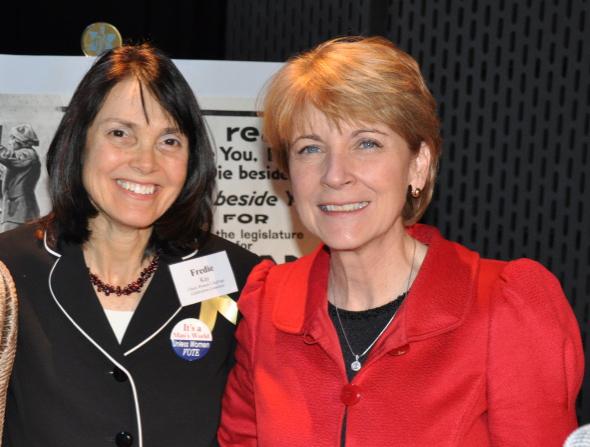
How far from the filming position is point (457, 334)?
7.79ft

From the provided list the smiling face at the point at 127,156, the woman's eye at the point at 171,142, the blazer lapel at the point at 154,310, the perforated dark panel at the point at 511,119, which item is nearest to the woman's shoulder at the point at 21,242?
the smiling face at the point at 127,156

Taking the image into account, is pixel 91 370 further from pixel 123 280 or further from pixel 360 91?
pixel 360 91

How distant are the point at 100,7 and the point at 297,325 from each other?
2.80m

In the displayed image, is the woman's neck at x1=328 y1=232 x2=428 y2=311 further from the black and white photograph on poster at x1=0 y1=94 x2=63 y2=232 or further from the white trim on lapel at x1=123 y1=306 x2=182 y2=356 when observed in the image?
the black and white photograph on poster at x1=0 y1=94 x2=63 y2=232

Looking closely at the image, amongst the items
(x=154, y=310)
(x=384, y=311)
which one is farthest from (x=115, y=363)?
(x=384, y=311)

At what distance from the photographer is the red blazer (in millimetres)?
2277

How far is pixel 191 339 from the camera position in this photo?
9.50 feet

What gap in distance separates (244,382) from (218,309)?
11.8 inches

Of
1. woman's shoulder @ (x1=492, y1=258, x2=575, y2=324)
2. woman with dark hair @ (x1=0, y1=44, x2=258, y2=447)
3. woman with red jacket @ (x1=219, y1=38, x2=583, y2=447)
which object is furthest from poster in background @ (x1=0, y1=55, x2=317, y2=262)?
woman's shoulder @ (x1=492, y1=258, x2=575, y2=324)

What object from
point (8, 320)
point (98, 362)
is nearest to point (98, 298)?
point (98, 362)

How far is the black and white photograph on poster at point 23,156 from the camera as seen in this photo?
145 inches

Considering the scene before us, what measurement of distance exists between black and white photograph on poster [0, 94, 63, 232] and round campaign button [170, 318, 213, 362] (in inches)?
40.8

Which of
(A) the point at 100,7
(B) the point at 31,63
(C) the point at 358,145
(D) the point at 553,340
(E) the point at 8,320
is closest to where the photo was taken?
(E) the point at 8,320

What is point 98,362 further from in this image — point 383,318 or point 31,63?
point 31,63
